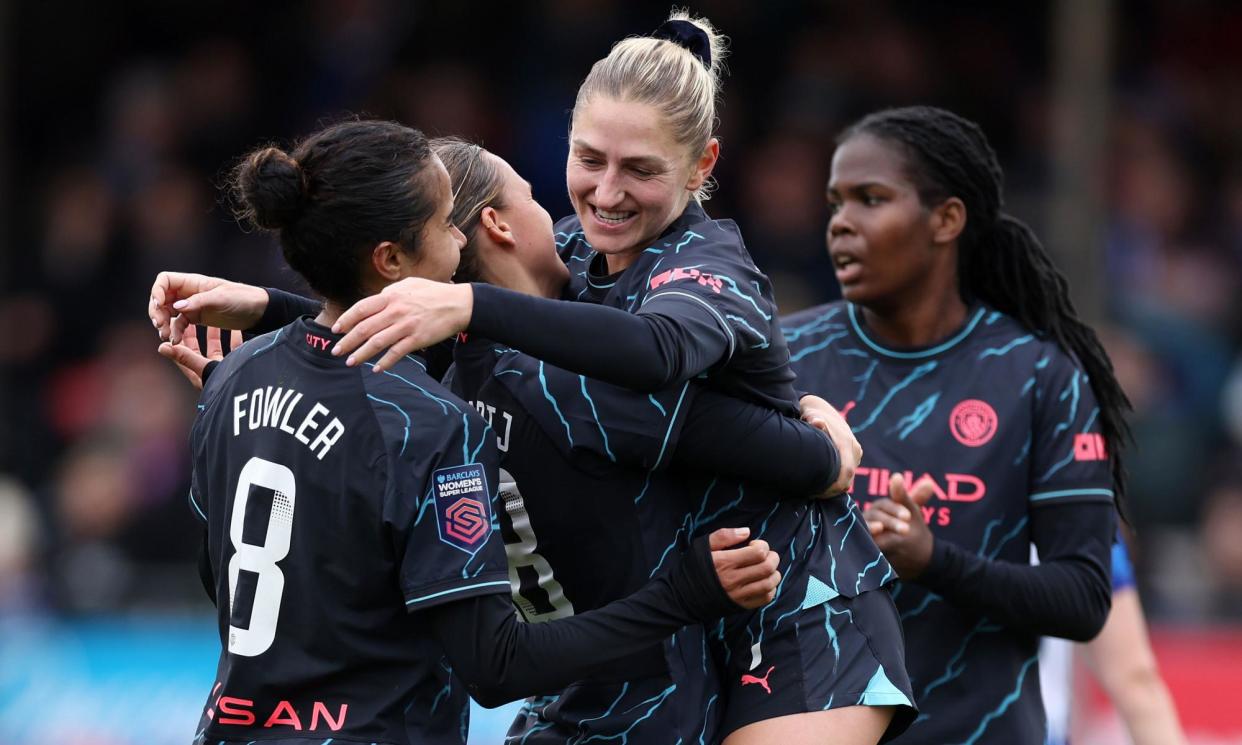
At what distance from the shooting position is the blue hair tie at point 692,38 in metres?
3.18

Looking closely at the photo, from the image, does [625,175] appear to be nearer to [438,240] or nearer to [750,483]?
[438,240]

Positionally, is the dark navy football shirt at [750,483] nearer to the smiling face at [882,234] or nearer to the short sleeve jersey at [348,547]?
the short sleeve jersey at [348,547]

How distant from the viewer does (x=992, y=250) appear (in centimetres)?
383

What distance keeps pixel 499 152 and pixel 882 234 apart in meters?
6.01

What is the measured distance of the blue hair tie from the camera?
10.4ft

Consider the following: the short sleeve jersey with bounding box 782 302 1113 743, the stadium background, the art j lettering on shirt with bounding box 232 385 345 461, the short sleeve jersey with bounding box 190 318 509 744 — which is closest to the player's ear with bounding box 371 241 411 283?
the short sleeve jersey with bounding box 190 318 509 744

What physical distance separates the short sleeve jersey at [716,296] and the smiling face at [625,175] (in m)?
0.05

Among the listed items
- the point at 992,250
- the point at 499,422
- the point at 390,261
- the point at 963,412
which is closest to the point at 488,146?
the point at 992,250

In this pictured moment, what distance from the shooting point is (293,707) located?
2.69 m

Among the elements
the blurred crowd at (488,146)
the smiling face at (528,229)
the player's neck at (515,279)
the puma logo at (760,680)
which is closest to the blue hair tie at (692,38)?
the smiling face at (528,229)

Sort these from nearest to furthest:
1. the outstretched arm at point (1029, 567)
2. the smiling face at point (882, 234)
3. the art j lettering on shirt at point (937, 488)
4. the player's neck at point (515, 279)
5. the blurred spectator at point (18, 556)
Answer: the player's neck at point (515, 279) → the outstretched arm at point (1029, 567) → the art j lettering on shirt at point (937, 488) → the smiling face at point (882, 234) → the blurred spectator at point (18, 556)

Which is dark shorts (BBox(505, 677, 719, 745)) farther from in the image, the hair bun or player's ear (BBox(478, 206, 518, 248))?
the hair bun

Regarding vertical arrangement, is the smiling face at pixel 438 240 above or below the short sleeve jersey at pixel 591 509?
above

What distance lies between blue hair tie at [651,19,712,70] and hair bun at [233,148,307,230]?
2.76 feet
